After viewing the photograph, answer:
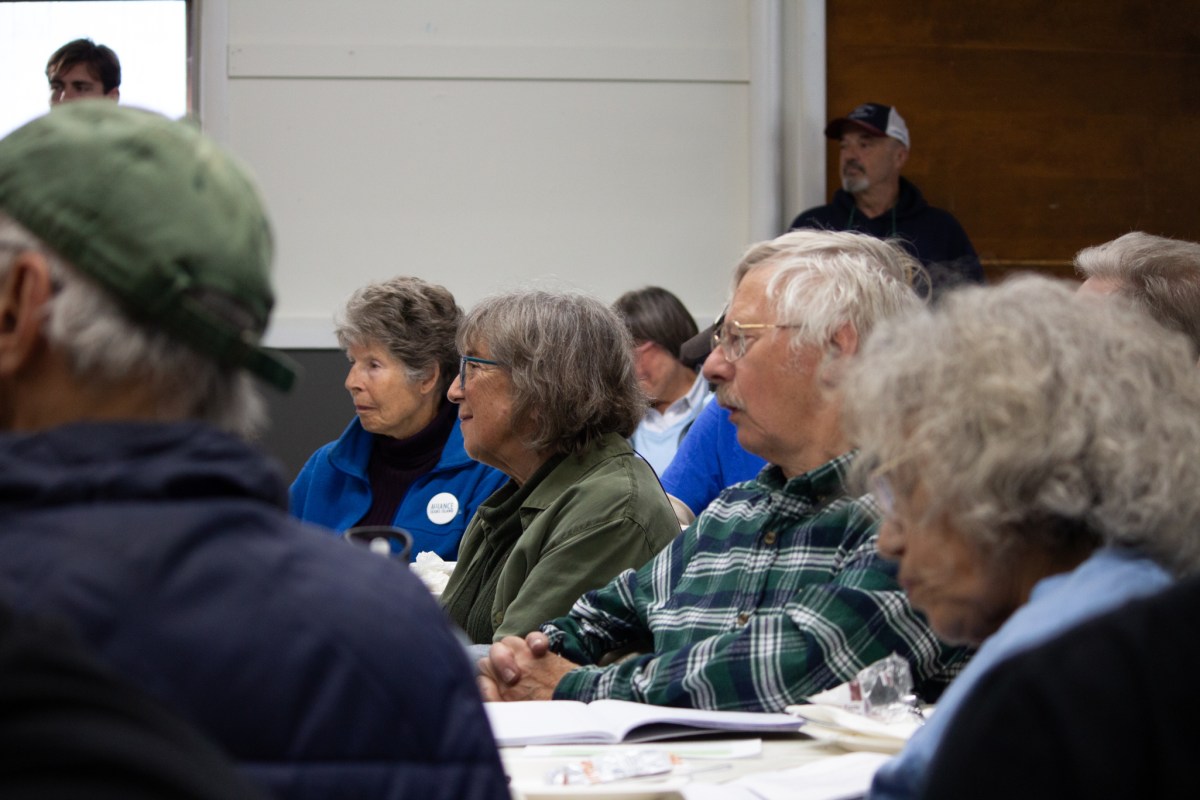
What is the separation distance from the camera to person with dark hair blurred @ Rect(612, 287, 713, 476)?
530 cm

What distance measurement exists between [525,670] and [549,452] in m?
0.75

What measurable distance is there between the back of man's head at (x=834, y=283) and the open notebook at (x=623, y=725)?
0.77 metres

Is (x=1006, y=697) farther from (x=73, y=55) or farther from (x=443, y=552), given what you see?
(x=73, y=55)

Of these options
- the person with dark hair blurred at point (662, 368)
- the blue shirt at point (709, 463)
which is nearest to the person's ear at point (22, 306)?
the blue shirt at point (709, 463)

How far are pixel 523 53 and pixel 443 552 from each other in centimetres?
323

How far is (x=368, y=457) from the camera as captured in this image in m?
4.38

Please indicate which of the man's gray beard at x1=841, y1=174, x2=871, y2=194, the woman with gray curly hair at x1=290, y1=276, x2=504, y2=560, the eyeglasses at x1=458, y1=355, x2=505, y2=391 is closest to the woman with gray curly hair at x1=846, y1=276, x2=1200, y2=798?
the eyeglasses at x1=458, y1=355, x2=505, y2=391

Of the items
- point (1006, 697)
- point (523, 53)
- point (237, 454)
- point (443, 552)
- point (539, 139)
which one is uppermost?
point (523, 53)

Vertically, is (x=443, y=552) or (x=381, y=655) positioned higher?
(x=381, y=655)

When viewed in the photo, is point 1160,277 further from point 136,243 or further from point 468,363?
point 136,243

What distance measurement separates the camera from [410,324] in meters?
4.38

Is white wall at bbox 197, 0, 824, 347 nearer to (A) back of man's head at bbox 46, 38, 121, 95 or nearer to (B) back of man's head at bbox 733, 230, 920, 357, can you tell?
(A) back of man's head at bbox 46, 38, 121, 95

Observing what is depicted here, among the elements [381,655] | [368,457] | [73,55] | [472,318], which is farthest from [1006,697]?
[73,55]

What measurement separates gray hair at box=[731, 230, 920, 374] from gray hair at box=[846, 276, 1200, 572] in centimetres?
102
